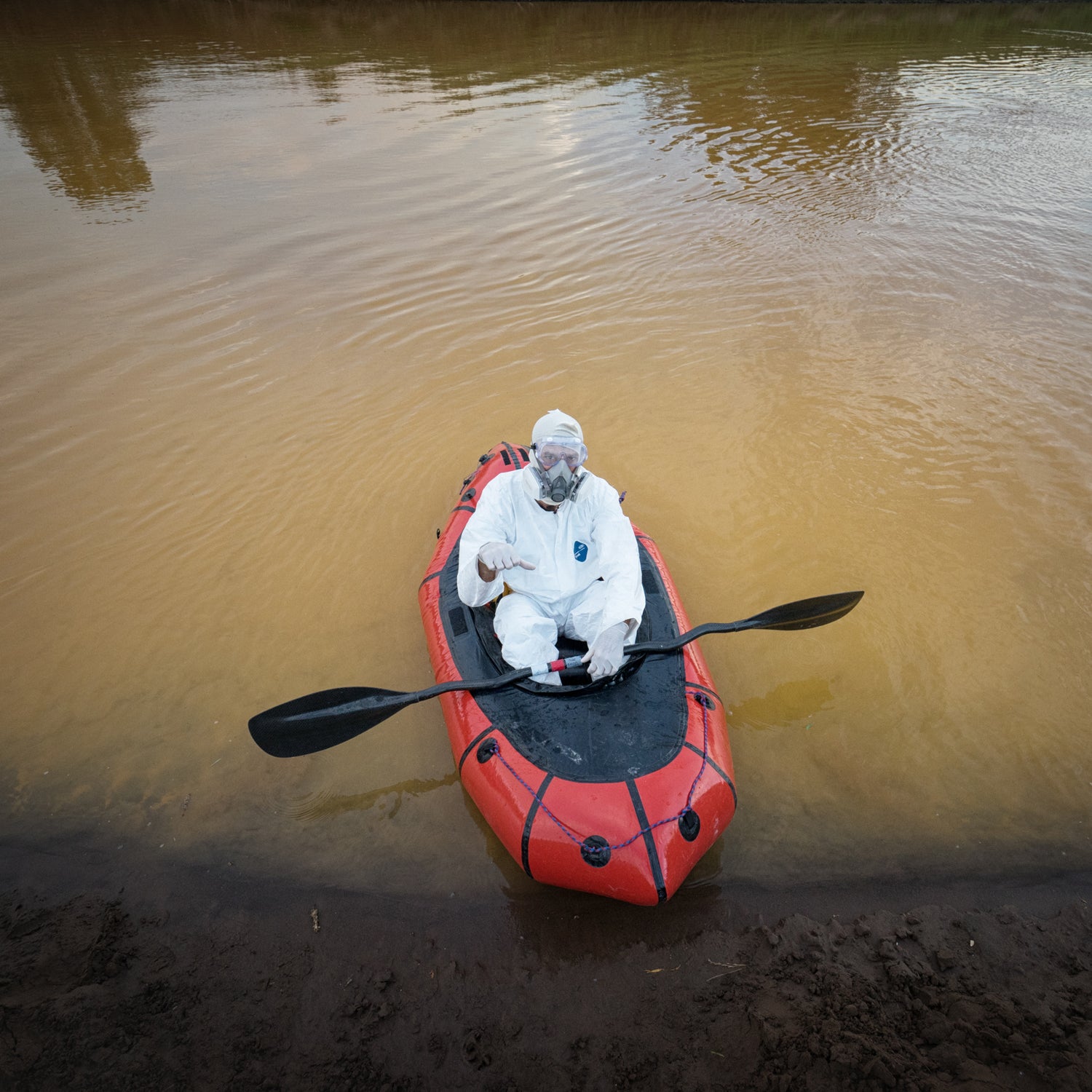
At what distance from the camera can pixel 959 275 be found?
25.7 ft

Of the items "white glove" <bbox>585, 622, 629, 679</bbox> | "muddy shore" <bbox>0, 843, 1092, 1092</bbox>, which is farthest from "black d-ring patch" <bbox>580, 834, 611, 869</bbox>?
"white glove" <bbox>585, 622, 629, 679</bbox>

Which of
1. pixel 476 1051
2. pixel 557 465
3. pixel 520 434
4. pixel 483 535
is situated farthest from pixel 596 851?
pixel 520 434

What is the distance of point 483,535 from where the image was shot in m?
3.43

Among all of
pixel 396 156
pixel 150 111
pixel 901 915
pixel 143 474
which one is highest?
pixel 150 111

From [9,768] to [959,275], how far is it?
1022cm

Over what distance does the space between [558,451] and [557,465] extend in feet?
0.26

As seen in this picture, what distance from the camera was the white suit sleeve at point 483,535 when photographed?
3.41 meters

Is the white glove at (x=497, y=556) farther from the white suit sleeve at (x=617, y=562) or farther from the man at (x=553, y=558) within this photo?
the white suit sleeve at (x=617, y=562)

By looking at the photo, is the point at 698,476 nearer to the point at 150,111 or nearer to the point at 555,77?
the point at 150,111

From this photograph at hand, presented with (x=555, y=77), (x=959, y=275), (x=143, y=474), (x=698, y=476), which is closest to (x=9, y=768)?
(x=143, y=474)

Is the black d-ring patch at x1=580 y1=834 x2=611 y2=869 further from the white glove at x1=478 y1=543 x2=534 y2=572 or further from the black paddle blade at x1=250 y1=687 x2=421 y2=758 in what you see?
the white glove at x1=478 y1=543 x2=534 y2=572

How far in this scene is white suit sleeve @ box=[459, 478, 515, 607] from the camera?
3.41m

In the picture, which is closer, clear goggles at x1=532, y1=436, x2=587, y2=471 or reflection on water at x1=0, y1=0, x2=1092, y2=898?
clear goggles at x1=532, y1=436, x2=587, y2=471

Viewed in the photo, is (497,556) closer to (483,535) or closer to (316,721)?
(483,535)
